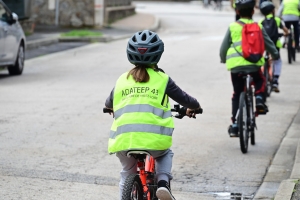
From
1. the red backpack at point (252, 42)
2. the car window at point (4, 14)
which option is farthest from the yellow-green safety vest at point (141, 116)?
the car window at point (4, 14)

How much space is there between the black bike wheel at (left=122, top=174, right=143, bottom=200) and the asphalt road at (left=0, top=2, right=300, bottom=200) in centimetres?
187

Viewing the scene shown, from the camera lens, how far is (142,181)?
18.6 ft

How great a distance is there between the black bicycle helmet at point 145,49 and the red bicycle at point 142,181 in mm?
602

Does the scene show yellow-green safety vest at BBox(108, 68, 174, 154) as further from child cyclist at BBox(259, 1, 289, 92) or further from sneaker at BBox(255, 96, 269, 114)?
child cyclist at BBox(259, 1, 289, 92)

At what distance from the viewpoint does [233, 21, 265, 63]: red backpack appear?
9.88m

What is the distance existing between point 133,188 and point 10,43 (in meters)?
12.6

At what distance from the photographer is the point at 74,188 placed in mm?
7746

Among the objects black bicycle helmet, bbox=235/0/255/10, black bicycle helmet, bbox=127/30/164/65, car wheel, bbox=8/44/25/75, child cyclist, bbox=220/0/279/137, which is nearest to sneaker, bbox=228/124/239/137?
child cyclist, bbox=220/0/279/137

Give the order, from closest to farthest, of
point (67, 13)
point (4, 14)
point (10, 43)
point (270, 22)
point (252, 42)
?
point (252, 42)
point (270, 22)
point (10, 43)
point (4, 14)
point (67, 13)

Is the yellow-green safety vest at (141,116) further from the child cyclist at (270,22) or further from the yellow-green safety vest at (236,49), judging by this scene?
the child cyclist at (270,22)

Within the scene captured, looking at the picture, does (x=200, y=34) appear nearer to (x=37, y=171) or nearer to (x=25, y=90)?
(x=25, y=90)

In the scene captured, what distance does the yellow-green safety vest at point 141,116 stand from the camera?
554 cm

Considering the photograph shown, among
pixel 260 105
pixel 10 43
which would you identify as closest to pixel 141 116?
pixel 260 105

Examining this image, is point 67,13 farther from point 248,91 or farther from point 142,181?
point 142,181
